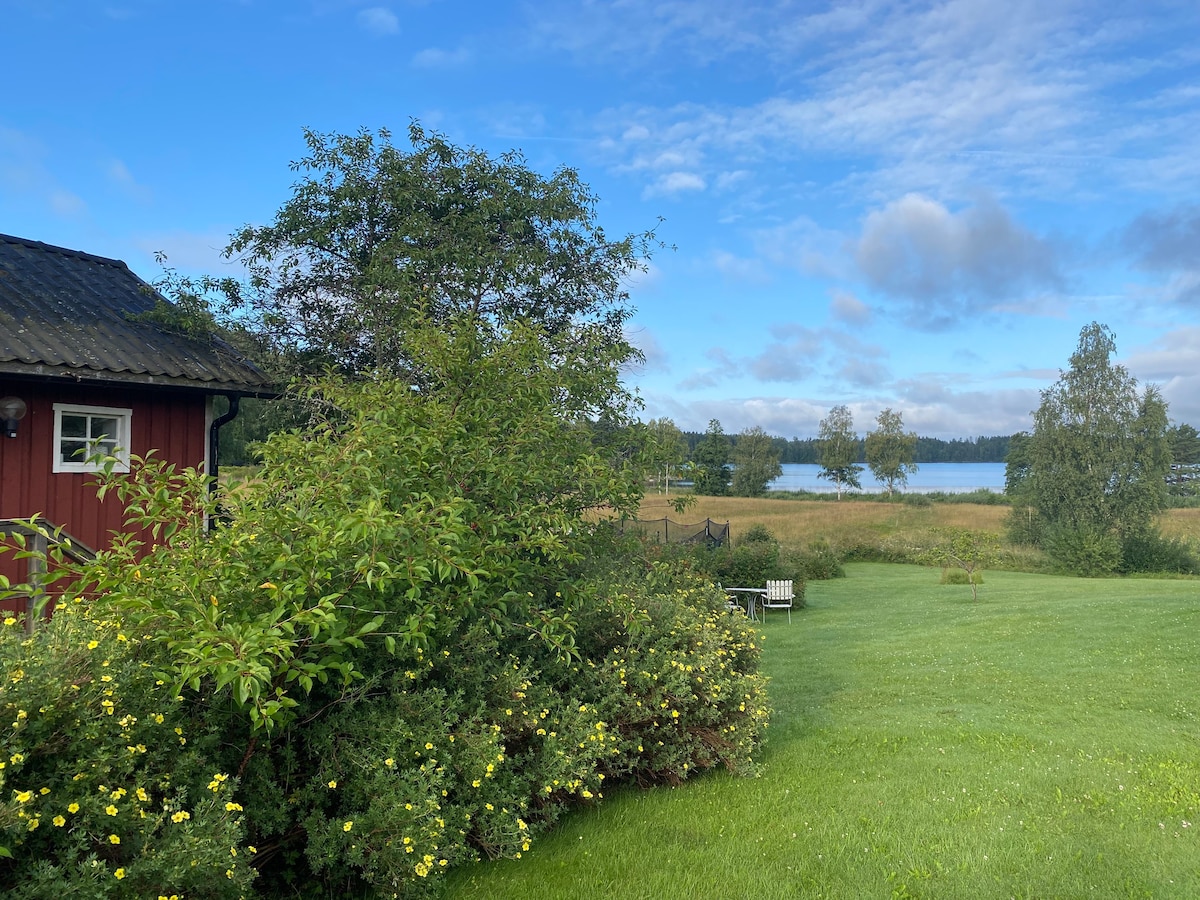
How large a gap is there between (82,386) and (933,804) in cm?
899

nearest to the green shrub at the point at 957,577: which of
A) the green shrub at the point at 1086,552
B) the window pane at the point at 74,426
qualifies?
the green shrub at the point at 1086,552

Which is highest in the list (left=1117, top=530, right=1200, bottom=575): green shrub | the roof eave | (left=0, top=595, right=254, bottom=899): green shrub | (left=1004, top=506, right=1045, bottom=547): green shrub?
the roof eave

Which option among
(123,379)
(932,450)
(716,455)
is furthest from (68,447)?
(932,450)

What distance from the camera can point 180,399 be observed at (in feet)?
29.8

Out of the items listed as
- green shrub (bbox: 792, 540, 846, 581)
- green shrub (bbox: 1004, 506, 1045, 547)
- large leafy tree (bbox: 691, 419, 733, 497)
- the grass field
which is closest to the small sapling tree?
the grass field

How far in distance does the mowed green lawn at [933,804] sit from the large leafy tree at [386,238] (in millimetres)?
6342

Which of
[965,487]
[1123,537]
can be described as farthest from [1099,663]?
[965,487]

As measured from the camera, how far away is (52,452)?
788 centimetres

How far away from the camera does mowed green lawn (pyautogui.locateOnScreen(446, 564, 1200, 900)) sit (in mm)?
3885

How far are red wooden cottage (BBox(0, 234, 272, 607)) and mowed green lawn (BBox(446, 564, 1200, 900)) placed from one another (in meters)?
5.79

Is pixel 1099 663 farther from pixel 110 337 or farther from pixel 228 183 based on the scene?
pixel 228 183

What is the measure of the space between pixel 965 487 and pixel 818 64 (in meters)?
72.4

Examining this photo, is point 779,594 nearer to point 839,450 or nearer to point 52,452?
point 52,452

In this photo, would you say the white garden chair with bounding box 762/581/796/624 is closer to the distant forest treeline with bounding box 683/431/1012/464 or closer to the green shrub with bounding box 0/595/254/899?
the green shrub with bounding box 0/595/254/899
